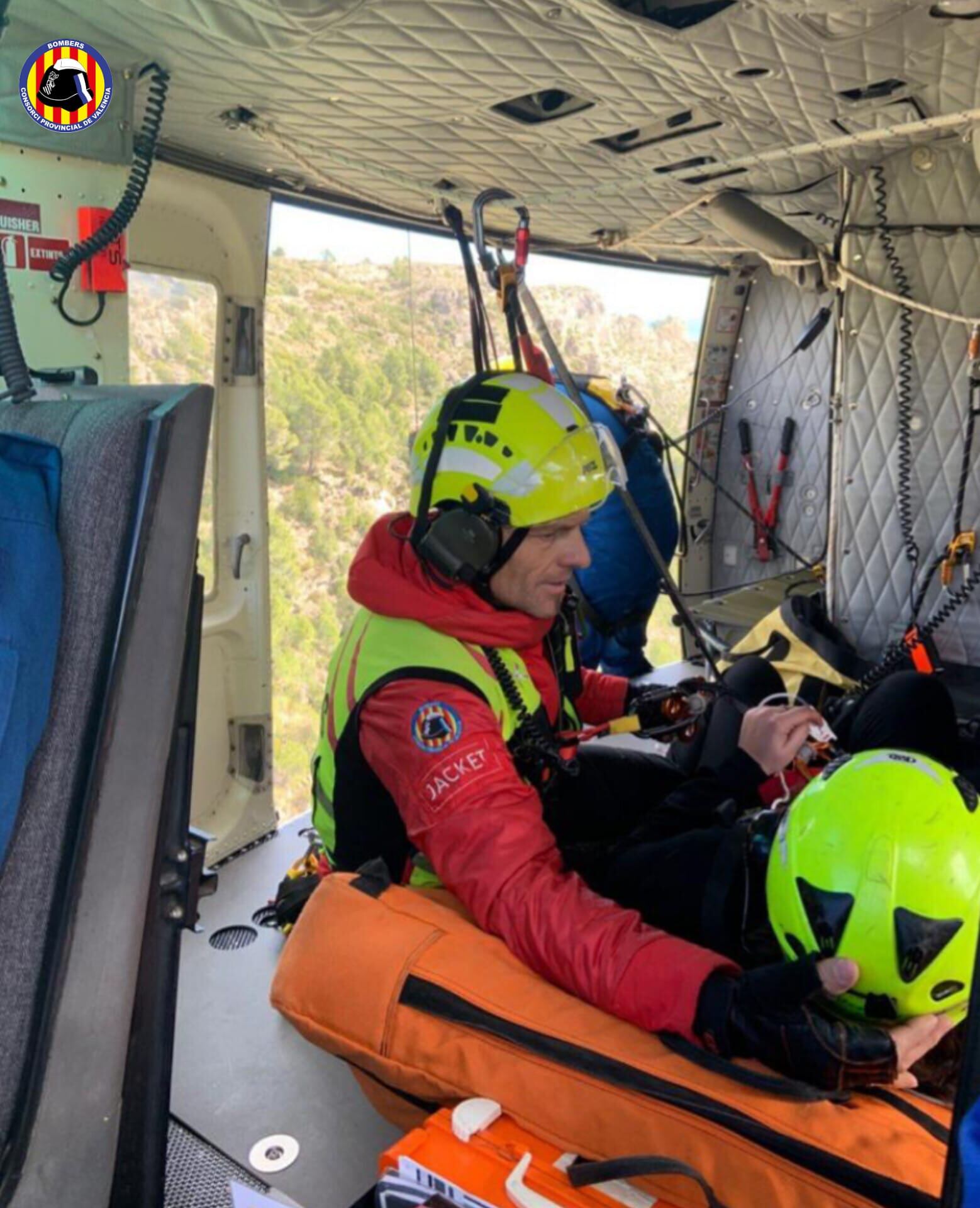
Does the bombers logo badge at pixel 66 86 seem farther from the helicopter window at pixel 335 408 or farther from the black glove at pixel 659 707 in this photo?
the helicopter window at pixel 335 408

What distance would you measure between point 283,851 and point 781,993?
2160mm

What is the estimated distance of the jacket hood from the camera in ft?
6.12

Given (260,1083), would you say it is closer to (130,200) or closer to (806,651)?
(130,200)

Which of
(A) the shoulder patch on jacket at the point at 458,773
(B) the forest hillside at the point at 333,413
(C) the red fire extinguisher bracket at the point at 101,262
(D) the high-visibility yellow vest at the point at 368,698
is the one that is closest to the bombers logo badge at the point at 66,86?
(C) the red fire extinguisher bracket at the point at 101,262

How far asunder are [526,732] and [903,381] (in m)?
2.37

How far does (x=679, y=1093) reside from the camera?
4.36 ft

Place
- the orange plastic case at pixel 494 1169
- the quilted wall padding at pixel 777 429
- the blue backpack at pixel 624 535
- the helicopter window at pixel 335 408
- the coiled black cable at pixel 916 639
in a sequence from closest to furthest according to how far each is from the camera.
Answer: the orange plastic case at pixel 494 1169 < the coiled black cable at pixel 916 639 < the blue backpack at pixel 624 535 < the quilted wall padding at pixel 777 429 < the helicopter window at pixel 335 408

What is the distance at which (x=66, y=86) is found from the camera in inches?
79.0

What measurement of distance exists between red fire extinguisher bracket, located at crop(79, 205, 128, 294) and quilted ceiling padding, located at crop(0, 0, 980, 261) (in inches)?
8.4

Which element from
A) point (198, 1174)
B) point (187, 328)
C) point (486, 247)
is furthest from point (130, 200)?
point (198, 1174)

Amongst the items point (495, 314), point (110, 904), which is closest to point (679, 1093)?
point (110, 904)

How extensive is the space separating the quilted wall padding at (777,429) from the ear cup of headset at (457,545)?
3643mm

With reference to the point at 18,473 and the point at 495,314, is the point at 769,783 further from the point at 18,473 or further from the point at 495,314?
the point at 495,314

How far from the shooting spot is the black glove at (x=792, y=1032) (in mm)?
1349
